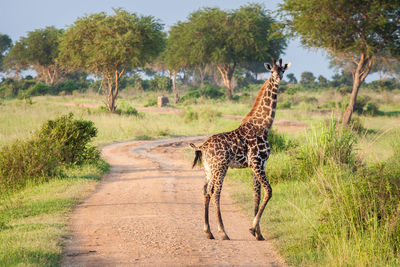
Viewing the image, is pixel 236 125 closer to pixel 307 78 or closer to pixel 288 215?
pixel 288 215

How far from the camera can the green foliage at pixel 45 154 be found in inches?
471

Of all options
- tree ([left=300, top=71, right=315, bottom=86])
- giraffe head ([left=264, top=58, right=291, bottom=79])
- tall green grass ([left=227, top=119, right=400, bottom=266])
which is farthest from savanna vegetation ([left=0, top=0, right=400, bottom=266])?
tree ([left=300, top=71, right=315, bottom=86])

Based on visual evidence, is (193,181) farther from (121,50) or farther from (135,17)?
(135,17)

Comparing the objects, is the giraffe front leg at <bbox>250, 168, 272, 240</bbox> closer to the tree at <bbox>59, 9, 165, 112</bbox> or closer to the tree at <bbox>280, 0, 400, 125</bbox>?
the tree at <bbox>280, 0, 400, 125</bbox>

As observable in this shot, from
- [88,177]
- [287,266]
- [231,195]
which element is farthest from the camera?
[88,177]

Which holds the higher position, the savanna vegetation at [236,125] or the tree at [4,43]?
the tree at [4,43]

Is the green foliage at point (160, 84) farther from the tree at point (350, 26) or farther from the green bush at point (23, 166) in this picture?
the green bush at point (23, 166)

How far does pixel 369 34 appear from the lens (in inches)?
941

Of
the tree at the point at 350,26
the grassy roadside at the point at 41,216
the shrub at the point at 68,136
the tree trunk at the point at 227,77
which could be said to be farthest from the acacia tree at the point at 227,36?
the grassy roadside at the point at 41,216

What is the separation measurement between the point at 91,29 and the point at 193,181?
2474 cm

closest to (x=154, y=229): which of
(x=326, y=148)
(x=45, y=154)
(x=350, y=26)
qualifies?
(x=326, y=148)

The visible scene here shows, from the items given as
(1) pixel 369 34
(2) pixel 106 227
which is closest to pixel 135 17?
(1) pixel 369 34

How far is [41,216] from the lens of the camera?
842 cm

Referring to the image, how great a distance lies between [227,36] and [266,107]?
1610 inches
